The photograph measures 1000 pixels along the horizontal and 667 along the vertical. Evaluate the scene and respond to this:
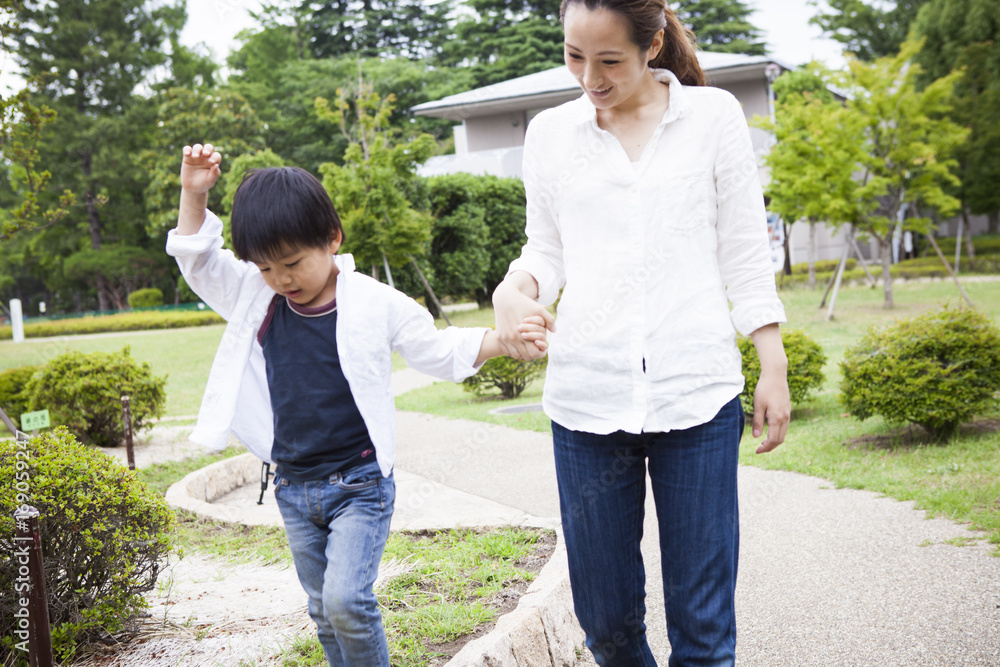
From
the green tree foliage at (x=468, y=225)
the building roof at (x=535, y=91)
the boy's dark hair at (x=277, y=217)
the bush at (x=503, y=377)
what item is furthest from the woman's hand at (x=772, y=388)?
the building roof at (x=535, y=91)

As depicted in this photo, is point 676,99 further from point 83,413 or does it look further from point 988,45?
point 988,45

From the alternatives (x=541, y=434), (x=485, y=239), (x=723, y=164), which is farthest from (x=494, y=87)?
(x=723, y=164)

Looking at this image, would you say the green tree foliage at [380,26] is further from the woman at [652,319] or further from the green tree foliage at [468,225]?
the woman at [652,319]

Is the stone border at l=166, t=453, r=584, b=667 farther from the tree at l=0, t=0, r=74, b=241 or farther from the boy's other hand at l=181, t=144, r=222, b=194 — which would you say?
the tree at l=0, t=0, r=74, b=241

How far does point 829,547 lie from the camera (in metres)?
4.00

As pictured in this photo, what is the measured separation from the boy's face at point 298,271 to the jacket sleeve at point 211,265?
5.3 inches

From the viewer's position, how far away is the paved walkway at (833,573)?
9.63 ft

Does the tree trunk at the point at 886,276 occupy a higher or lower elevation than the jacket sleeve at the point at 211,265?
lower

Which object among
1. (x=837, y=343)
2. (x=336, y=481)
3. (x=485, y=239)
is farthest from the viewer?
(x=485, y=239)

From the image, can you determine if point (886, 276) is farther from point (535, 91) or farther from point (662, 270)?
point (662, 270)

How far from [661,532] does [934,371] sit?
4.31 m

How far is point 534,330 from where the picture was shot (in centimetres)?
178

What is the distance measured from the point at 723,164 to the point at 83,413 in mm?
7297

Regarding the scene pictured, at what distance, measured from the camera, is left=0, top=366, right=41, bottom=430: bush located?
9562mm
